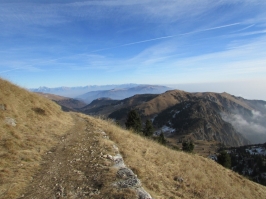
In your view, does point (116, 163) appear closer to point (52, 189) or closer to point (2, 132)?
point (52, 189)

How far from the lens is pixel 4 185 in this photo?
27.2 feet

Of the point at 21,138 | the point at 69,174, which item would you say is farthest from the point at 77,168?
the point at 21,138

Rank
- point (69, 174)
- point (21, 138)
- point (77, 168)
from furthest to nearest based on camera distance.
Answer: point (21, 138) < point (77, 168) < point (69, 174)

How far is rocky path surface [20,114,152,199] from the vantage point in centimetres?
779

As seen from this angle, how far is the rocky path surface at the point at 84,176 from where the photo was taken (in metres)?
7.79

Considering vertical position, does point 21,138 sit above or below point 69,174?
above

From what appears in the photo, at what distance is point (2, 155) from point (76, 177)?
4.94 meters

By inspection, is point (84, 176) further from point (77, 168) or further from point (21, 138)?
point (21, 138)

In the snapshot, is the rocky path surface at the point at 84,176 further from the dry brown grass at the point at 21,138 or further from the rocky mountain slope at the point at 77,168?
the dry brown grass at the point at 21,138

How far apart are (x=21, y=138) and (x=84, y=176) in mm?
7332

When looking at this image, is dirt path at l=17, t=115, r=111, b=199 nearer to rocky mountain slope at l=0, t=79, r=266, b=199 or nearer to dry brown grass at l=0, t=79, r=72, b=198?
rocky mountain slope at l=0, t=79, r=266, b=199

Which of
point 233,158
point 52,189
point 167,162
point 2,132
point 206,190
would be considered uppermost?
point 2,132

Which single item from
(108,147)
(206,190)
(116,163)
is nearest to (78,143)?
(108,147)

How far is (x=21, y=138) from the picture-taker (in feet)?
45.4
